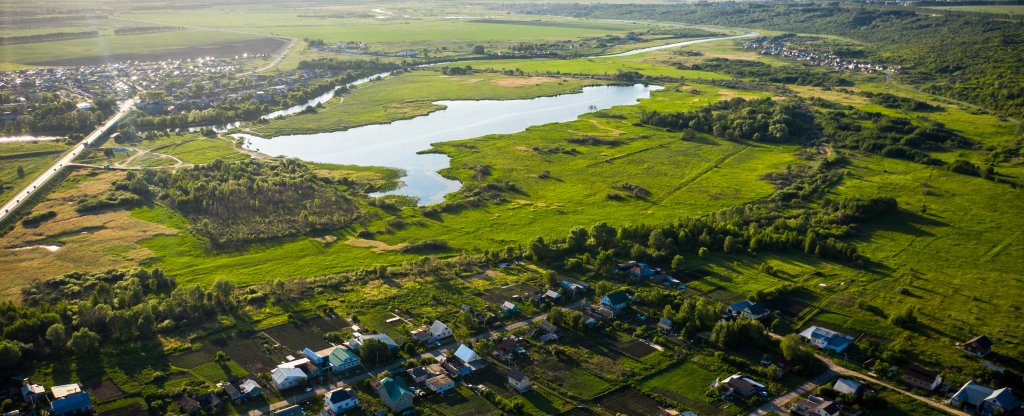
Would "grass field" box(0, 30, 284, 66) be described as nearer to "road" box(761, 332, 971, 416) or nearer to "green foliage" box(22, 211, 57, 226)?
"green foliage" box(22, 211, 57, 226)

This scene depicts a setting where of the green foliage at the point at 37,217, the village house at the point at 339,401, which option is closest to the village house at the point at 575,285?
the village house at the point at 339,401

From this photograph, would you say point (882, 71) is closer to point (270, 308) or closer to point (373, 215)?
point (373, 215)

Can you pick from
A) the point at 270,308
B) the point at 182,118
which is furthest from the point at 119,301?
the point at 182,118

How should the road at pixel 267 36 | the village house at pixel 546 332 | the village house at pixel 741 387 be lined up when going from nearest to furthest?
the village house at pixel 741 387
the village house at pixel 546 332
the road at pixel 267 36

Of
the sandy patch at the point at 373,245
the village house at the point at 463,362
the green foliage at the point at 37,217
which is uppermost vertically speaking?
the village house at the point at 463,362

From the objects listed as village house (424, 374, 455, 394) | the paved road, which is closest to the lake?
village house (424, 374, 455, 394)

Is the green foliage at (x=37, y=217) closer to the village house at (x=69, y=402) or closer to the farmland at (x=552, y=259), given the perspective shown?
the farmland at (x=552, y=259)
